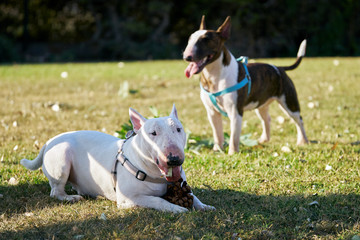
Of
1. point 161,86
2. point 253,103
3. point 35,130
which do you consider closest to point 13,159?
point 35,130

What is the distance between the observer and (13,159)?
15.3 feet

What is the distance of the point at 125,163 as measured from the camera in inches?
123

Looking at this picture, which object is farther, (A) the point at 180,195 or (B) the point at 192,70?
(B) the point at 192,70

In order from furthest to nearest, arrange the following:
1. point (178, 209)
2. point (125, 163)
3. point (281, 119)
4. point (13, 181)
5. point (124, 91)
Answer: point (124, 91) < point (281, 119) < point (13, 181) < point (125, 163) < point (178, 209)

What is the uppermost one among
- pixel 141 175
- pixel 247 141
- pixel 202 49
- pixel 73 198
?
pixel 202 49

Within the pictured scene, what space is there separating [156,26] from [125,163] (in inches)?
646

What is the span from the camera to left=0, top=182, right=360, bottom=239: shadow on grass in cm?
274

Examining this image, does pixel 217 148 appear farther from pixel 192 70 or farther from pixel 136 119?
pixel 136 119

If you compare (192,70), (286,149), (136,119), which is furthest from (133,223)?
(286,149)

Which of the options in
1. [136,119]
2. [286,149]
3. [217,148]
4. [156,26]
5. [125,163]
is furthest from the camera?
[156,26]

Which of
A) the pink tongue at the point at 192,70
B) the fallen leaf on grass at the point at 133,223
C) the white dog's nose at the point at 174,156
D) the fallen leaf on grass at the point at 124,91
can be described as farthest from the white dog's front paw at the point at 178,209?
the fallen leaf on grass at the point at 124,91

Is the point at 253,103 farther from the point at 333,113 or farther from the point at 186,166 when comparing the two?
the point at 333,113

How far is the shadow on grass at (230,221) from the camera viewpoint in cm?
274

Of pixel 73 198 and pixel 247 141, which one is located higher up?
pixel 73 198
